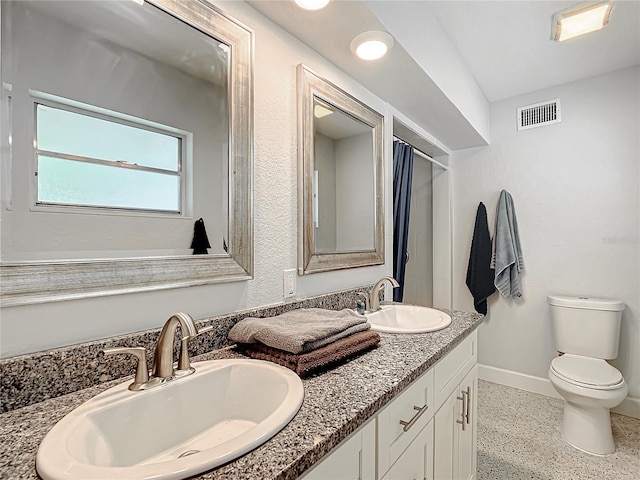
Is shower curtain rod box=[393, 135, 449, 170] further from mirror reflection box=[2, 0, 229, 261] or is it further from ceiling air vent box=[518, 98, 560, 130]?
mirror reflection box=[2, 0, 229, 261]

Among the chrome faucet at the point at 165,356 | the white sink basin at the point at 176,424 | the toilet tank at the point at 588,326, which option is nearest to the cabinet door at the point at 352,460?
the white sink basin at the point at 176,424

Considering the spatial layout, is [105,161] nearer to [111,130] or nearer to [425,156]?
[111,130]

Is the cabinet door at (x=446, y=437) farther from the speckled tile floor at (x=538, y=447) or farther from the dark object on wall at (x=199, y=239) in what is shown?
the dark object on wall at (x=199, y=239)

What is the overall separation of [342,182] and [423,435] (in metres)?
1.11

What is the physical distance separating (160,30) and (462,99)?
6.02 feet

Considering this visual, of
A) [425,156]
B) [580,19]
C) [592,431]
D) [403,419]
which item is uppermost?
[580,19]

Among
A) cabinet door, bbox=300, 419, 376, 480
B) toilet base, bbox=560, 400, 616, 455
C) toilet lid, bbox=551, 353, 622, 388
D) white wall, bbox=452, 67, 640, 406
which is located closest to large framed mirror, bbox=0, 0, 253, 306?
cabinet door, bbox=300, 419, 376, 480

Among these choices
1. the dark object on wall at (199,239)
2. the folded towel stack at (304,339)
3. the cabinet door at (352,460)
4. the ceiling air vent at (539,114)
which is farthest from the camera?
the ceiling air vent at (539,114)

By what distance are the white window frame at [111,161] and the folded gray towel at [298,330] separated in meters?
0.41

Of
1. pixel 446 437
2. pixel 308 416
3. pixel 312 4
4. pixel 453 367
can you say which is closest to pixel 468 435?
pixel 446 437

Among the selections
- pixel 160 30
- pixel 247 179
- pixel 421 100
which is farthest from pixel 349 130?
pixel 160 30

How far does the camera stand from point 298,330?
0.91m

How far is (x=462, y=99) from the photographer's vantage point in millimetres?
2086

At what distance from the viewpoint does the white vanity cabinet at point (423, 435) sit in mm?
684
